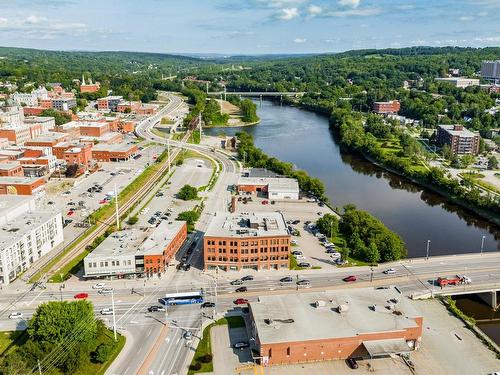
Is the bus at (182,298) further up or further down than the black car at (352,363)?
further up

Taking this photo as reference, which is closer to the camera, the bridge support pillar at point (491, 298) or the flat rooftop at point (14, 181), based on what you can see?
the bridge support pillar at point (491, 298)

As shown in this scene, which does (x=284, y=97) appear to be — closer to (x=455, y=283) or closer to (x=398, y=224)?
(x=398, y=224)

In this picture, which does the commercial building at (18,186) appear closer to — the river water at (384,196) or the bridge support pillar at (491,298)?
the river water at (384,196)

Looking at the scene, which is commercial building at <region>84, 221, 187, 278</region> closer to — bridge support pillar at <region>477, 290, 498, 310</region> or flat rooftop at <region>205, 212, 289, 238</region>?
flat rooftop at <region>205, 212, 289, 238</region>

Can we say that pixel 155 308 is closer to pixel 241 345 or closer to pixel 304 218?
pixel 241 345

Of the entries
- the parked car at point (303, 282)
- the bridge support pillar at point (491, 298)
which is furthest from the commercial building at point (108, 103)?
the bridge support pillar at point (491, 298)

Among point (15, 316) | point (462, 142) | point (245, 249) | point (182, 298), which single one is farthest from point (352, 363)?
point (462, 142)

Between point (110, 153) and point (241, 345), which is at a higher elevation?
point (110, 153)
